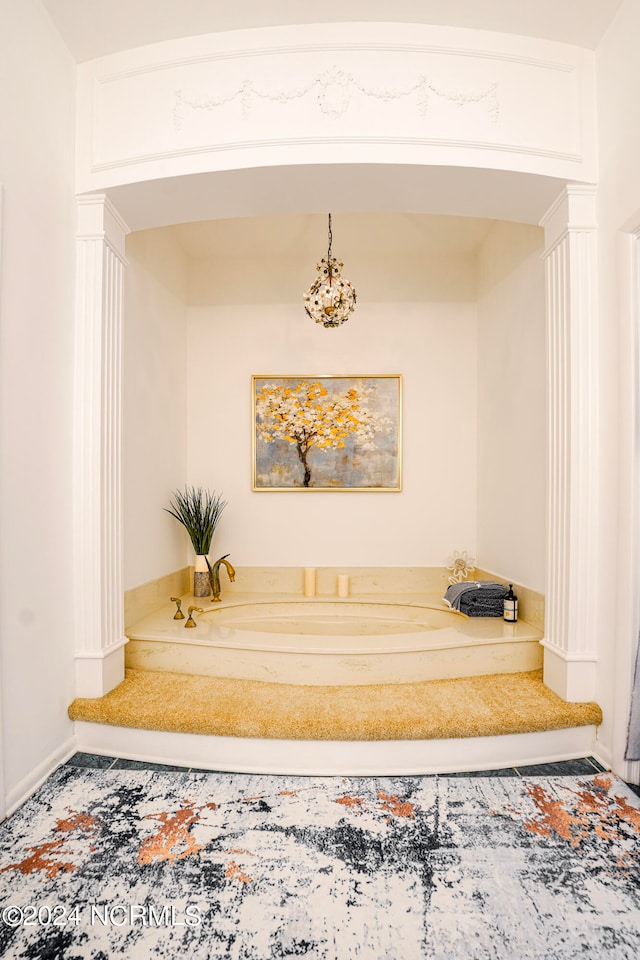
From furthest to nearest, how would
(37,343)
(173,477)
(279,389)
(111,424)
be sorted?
(279,389), (173,477), (111,424), (37,343)

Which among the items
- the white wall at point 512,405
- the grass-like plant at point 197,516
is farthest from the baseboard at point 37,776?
the white wall at point 512,405

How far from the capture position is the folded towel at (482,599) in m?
3.12

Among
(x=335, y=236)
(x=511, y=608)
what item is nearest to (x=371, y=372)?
(x=335, y=236)

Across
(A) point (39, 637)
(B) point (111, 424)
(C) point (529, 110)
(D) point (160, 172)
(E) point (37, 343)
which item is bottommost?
(A) point (39, 637)

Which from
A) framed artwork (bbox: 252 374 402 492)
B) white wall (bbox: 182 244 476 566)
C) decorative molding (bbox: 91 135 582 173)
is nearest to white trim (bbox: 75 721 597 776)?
white wall (bbox: 182 244 476 566)

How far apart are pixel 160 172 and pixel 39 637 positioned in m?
1.86

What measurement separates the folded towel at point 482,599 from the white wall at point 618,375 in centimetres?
85

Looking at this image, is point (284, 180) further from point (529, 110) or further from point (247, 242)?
point (247, 242)

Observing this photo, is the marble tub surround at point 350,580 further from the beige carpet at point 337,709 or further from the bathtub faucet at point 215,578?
the beige carpet at point 337,709

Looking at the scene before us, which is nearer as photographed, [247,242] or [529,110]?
[529,110]

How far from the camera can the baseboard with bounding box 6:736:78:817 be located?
73.3 inches

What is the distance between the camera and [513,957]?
1299 mm

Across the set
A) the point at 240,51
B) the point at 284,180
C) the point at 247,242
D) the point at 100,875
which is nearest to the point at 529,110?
the point at 284,180

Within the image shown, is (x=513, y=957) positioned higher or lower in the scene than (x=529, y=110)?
lower
